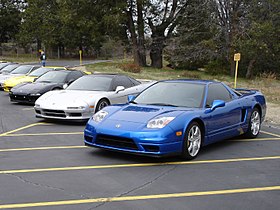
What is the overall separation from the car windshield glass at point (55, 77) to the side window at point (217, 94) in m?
7.39

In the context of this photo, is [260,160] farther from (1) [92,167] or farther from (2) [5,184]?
(2) [5,184]

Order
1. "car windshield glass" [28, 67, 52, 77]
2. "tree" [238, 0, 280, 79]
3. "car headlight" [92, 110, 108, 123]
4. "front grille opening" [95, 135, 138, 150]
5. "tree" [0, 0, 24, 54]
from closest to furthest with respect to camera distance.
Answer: "front grille opening" [95, 135, 138, 150], "car headlight" [92, 110, 108, 123], "car windshield glass" [28, 67, 52, 77], "tree" [238, 0, 280, 79], "tree" [0, 0, 24, 54]

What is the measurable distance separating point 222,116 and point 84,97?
13.3ft

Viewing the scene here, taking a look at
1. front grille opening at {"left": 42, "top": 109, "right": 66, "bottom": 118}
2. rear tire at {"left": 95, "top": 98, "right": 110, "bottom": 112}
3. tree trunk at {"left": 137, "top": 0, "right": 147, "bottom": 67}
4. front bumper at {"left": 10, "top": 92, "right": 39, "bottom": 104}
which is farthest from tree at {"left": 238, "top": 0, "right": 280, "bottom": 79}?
front grille opening at {"left": 42, "top": 109, "right": 66, "bottom": 118}

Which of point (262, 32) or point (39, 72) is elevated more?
point (262, 32)

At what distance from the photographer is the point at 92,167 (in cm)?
598

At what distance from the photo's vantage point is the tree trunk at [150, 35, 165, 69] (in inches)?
1501

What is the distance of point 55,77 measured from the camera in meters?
14.2

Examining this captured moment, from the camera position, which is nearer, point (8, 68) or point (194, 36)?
point (8, 68)

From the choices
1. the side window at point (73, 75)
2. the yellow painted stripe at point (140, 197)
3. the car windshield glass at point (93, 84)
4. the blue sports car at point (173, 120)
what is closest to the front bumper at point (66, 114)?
the car windshield glass at point (93, 84)

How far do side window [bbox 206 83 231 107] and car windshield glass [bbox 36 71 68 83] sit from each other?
24.2 feet

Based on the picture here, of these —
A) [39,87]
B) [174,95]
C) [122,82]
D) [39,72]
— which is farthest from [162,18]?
[174,95]

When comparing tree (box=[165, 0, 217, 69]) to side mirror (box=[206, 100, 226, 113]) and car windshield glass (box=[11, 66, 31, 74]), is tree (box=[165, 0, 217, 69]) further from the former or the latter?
side mirror (box=[206, 100, 226, 113])

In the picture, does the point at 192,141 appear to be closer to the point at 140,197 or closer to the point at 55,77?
the point at 140,197
